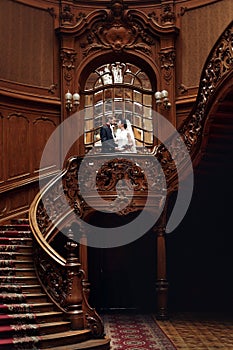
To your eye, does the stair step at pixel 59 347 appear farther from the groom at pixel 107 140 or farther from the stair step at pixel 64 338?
the groom at pixel 107 140

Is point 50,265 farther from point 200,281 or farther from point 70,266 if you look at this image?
point 200,281

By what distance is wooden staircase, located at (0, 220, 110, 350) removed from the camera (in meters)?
6.64

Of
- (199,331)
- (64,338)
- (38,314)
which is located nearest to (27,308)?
(38,314)

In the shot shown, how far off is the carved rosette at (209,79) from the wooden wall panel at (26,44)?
15.5 feet

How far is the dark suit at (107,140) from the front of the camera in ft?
38.4

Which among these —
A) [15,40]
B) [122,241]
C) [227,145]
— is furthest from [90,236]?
[15,40]

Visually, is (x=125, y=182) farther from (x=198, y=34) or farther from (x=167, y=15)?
(x=167, y=15)

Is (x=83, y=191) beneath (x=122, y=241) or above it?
above

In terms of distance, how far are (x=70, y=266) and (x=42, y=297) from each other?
75 cm

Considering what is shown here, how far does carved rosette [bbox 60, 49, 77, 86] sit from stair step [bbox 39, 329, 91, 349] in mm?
7673

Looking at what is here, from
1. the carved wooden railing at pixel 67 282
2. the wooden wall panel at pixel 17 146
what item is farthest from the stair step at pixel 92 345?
the wooden wall panel at pixel 17 146

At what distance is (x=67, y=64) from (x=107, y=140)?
107 inches

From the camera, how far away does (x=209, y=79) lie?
339 inches

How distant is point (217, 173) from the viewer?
10359 mm
